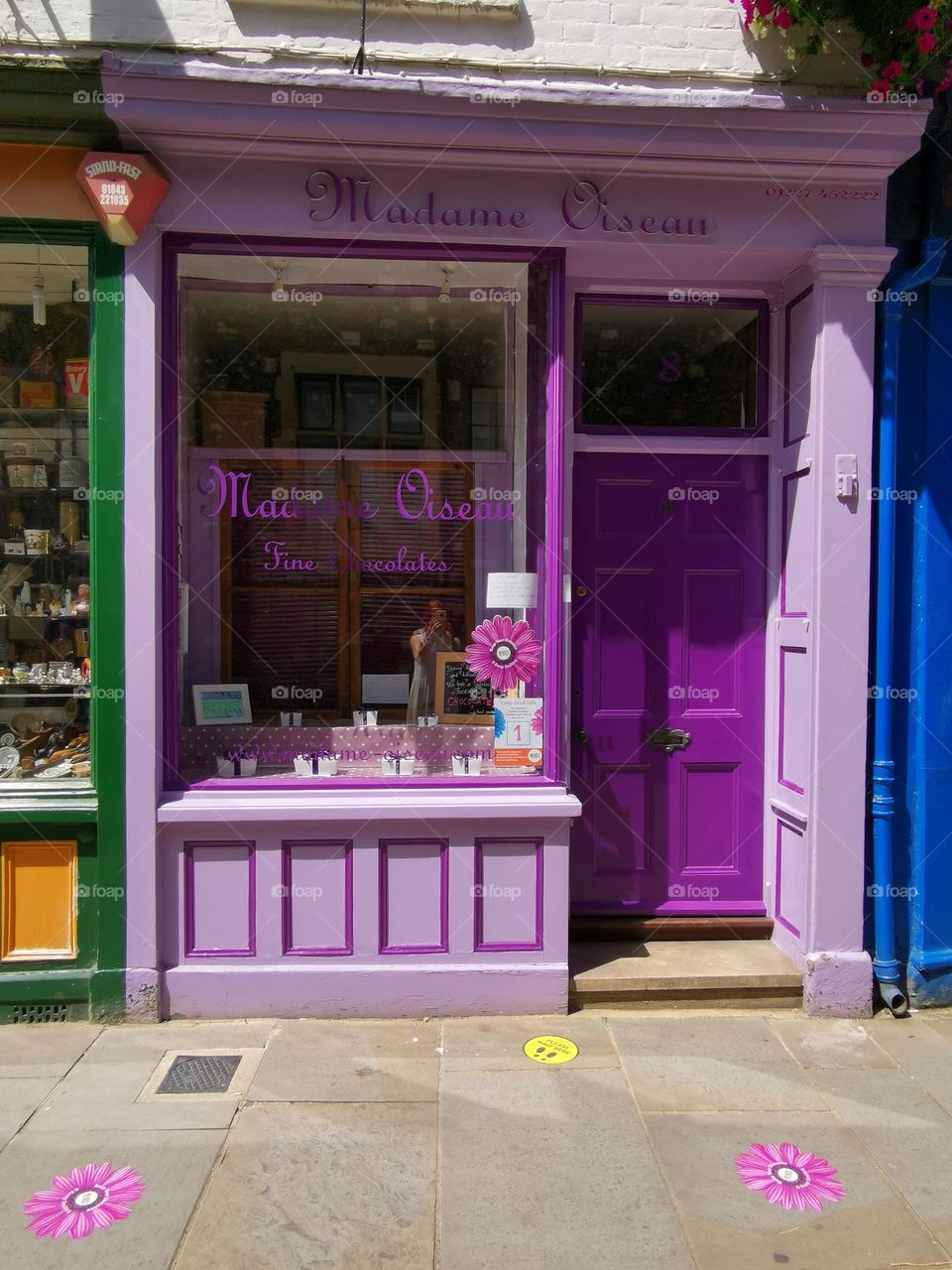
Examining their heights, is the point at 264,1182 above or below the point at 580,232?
below

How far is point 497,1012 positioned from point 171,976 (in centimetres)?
157

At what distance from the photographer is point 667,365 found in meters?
5.20

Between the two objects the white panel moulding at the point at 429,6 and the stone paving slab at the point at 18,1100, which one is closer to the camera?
the stone paving slab at the point at 18,1100

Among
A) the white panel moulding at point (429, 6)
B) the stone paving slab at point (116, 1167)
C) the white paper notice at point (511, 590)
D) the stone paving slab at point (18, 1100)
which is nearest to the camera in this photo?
the stone paving slab at point (116, 1167)

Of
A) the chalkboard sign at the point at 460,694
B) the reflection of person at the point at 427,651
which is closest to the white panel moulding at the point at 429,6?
the reflection of person at the point at 427,651

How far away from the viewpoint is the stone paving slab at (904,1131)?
330 centimetres

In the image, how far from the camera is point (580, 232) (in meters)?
4.62

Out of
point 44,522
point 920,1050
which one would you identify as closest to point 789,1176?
point 920,1050

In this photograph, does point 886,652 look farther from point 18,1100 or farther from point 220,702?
point 18,1100

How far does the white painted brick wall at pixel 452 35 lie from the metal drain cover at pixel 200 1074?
4.52 metres

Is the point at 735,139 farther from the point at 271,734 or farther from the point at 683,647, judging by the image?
the point at 271,734

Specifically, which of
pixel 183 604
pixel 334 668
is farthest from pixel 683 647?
pixel 183 604

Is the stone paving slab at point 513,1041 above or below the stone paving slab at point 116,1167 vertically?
above

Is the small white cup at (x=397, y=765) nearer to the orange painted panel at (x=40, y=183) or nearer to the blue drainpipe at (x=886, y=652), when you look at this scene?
the blue drainpipe at (x=886, y=652)
